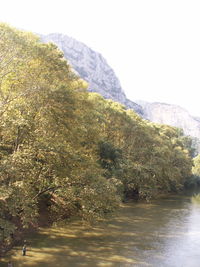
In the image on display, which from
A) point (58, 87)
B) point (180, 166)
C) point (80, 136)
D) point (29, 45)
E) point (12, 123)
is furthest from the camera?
point (180, 166)

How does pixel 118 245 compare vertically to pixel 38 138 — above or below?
below

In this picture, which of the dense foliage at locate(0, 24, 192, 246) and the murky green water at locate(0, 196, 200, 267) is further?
the murky green water at locate(0, 196, 200, 267)

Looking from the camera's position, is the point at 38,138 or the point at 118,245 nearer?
the point at 38,138

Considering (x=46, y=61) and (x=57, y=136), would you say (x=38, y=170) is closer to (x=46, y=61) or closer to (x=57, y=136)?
(x=57, y=136)

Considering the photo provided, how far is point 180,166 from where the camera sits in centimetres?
8906

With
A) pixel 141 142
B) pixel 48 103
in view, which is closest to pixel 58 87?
pixel 48 103

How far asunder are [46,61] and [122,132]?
34090mm

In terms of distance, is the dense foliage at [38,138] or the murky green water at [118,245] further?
the murky green water at [118,245]

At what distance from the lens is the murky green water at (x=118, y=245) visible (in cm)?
2583

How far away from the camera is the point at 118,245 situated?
30516 millimetres

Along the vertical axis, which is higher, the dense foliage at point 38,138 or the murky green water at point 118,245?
the dense foliage at point 38,138

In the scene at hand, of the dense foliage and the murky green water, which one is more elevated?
the dense foliage

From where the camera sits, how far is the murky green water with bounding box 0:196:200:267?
84.7 feet

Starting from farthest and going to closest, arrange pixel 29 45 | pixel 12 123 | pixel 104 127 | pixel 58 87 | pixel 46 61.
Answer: pixel 104 127 → pixel 46 61 → pixel 29 45 → pixel 58 87 → pixel 12 123
